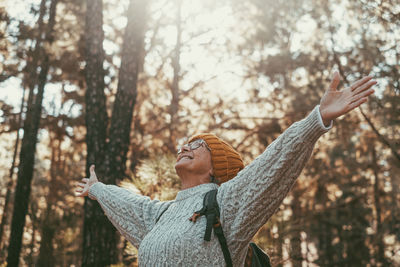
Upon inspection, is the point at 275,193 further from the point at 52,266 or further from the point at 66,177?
the point at 66,177

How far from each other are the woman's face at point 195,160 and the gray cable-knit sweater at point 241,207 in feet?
0.58

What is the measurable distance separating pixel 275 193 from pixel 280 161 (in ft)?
0.55

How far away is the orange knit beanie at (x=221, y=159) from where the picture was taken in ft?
8.61

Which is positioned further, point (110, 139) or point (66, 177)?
point (66, 177)

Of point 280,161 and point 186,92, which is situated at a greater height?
point 186,92

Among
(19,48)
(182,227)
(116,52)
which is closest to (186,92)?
(116,52)

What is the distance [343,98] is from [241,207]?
2.27 ft

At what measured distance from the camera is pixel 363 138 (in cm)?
1059

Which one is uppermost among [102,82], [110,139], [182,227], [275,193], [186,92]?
[186,92]

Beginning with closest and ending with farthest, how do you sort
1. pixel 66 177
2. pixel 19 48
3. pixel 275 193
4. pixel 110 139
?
1. pixel 275 193
2. pixel 110 139
3. pixel 19 48
4. pixel 66 177

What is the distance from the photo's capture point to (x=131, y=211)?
2.68 metres

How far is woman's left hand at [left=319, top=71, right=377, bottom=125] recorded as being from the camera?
1.83m

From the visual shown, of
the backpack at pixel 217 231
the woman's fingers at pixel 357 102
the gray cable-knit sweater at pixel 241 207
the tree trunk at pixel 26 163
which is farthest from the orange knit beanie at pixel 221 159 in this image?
the tree trunk at pixel 26 163

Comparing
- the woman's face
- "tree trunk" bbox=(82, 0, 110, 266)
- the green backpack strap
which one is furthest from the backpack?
"tree trunk" bbox=(82, 0, 110, 266)
